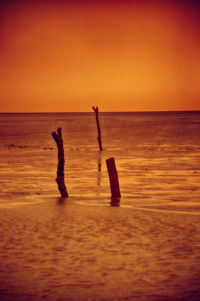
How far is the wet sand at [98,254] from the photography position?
684 centimetres

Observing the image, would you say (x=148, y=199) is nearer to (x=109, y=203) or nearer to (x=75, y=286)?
(x=109, y=203)

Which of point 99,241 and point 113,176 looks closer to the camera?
point 99,241

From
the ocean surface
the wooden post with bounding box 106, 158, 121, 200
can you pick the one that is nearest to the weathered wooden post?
the wooden post with bounding box 106, 158, 121, 200

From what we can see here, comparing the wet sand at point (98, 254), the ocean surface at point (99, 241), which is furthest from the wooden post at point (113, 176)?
the wet sand at point (98, 254)

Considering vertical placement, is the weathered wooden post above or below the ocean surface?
above

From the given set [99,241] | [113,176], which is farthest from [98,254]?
[113,176]

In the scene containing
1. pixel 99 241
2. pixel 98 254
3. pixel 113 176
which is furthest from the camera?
pixel 113 176

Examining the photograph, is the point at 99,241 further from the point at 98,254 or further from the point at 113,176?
the point at 113,176

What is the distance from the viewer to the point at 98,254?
28.5 ft

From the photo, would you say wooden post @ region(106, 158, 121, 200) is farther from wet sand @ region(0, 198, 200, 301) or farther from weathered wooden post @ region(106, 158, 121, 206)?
wet sand @ region(0, 198, 200, 301)

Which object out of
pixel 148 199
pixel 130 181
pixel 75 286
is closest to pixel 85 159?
pixel 130 181

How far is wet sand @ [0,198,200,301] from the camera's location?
22.5 feet

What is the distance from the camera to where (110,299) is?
6461 millimetres

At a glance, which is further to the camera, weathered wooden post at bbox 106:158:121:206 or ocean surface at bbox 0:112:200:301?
weathered wooden post at bbox 106:158:121:206
